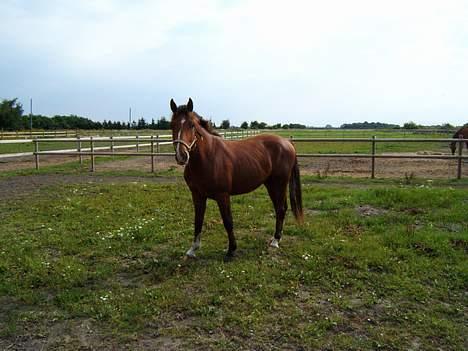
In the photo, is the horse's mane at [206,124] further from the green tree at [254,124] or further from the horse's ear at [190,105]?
the green tree at [254,124]

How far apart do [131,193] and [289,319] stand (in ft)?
19.0

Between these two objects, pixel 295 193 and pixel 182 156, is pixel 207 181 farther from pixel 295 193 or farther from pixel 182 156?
pixel 295 193

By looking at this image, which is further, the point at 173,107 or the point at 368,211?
the point at 368,211

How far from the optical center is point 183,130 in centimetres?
407

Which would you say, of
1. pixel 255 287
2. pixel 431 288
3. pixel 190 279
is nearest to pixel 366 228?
pixel 431 288

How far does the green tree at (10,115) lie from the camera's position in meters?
52.6

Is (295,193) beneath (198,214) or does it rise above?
above

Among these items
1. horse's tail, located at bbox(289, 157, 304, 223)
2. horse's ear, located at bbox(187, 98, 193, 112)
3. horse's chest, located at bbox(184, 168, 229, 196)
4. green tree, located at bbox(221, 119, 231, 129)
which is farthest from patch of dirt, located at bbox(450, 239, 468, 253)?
green tree, located at bbox(221, 119, 231, 129)

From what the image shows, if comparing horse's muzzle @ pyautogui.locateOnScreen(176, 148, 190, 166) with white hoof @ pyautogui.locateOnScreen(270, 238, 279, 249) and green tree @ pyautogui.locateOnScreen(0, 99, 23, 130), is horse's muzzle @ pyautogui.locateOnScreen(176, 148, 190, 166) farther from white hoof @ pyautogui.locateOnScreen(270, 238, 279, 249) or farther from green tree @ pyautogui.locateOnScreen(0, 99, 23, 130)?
green tree @ pyautogui.locateOnScreen(0, 99, 23, 130)

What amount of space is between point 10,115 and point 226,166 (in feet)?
190

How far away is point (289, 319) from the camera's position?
3.17m

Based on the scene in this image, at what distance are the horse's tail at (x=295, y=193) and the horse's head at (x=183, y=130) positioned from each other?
187cm

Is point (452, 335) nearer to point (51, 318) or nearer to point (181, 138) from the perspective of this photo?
point (181, 138)

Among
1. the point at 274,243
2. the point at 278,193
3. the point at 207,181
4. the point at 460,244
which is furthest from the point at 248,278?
the point at 460,244
